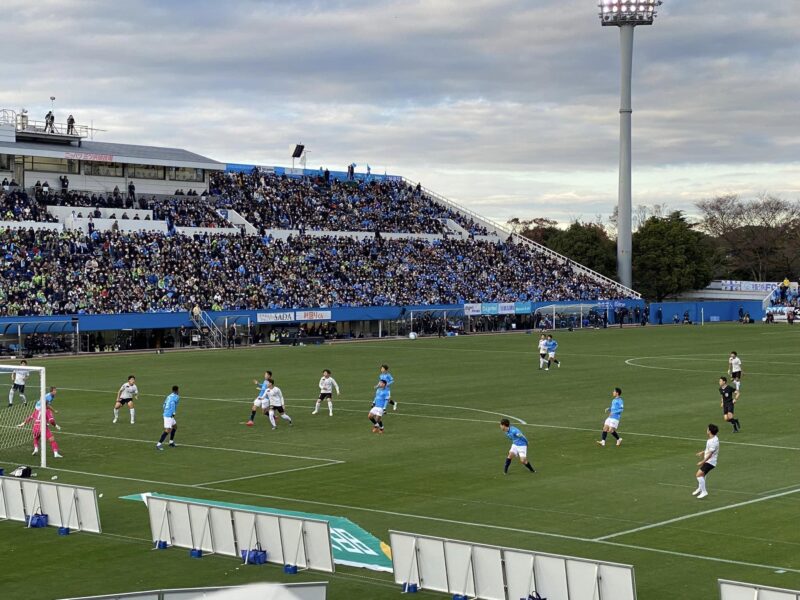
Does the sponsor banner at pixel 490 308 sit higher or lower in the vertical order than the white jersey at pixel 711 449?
higher

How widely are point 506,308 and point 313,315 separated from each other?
21374 mm

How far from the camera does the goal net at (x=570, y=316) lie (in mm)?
103000

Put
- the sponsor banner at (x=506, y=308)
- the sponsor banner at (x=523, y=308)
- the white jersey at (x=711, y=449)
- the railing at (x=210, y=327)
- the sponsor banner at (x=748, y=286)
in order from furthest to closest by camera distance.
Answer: the sponsor banner at (x=748, y=286)
the sponsor banner at (x=523, y=308)
the sponsor banner at (x=506, y=308)
the railing at (x=210, y=327)
the white jersey at (x=711, y=449)

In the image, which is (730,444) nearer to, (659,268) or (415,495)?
(415,495)

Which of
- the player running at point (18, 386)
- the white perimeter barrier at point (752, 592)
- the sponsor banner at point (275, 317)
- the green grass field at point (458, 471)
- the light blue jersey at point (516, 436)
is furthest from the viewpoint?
the sponsor banner at point (275, 317)

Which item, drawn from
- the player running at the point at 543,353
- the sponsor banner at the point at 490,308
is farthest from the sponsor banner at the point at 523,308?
the player running at the point at 543,353

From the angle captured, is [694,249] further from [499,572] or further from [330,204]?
[499,572]

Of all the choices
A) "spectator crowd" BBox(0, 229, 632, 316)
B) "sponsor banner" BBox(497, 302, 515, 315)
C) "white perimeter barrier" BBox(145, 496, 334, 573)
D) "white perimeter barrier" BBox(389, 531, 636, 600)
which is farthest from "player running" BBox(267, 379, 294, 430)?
"sponsor banner" BBox(497, 302, 515, 315)

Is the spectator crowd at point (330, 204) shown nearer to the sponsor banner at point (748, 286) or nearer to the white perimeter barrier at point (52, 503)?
the sponsor banner at point (748, 286)

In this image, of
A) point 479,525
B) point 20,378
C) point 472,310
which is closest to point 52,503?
point 479,525

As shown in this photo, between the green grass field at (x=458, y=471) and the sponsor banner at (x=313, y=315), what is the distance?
27469mm

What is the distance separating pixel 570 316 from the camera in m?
105

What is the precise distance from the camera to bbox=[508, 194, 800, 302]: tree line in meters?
133

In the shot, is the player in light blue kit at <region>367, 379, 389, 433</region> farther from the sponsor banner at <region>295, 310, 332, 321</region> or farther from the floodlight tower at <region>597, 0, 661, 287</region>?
the floodlight tower at <region>597, 0, 661, 287</region>
